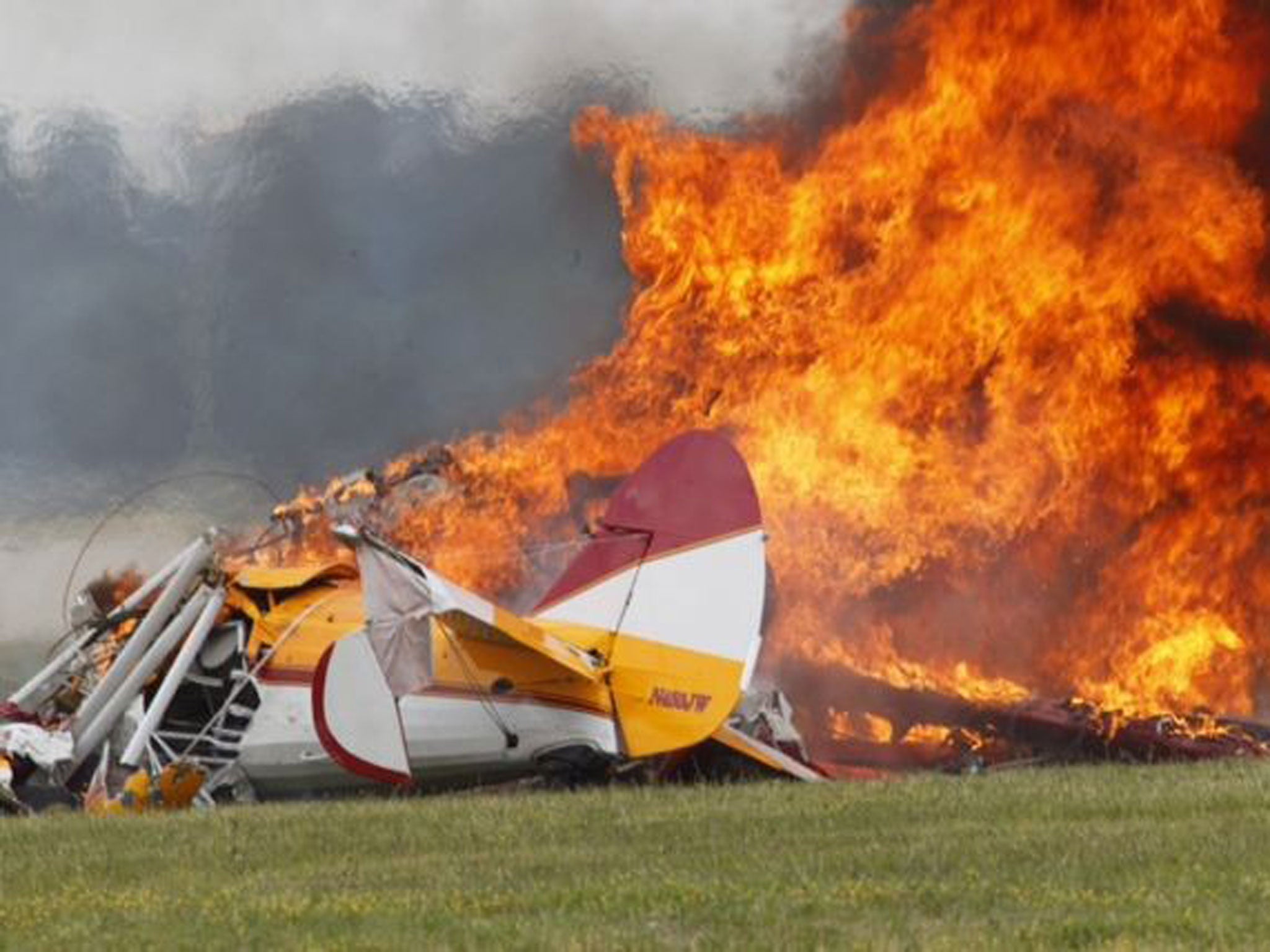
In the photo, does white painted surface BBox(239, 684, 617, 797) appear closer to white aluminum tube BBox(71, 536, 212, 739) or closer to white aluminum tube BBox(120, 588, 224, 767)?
white aluminum tube BBox(120, 588, 224, 767)

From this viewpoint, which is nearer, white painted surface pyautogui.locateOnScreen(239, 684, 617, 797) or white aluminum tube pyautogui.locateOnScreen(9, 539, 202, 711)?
white painted surface pyautogui.locateOnScreen(239, 684, 617, 797)

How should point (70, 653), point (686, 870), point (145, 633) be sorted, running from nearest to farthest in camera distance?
point (686, 870) < point (145, 633) < point (70, 653)

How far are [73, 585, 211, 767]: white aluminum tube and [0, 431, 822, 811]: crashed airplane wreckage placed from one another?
2 cm

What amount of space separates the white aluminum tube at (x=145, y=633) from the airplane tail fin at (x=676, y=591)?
3853 millimetres

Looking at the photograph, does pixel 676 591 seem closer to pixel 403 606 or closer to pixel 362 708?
pixel 403 606

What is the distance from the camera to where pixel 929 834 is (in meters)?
19.0

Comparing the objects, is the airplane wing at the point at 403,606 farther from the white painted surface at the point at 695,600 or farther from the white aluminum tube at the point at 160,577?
the white aluminum tube at the point at 160,577

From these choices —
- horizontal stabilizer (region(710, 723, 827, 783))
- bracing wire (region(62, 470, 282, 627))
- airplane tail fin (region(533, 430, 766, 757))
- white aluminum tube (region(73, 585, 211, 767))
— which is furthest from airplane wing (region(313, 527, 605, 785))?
bracing wire (region(62, 470, 282, 627))

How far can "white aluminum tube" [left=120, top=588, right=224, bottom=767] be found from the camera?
84.0 feet

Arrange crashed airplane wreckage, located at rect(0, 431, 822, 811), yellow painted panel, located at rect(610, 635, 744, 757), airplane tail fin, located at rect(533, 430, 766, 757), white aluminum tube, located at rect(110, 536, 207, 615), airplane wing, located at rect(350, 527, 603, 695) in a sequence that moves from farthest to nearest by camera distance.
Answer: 1. white aluminum tube, located at rect(110, 536, 207, 615)
2. airplane tail fin, located at rect(533, 430, 766, 757)
3. yellow painted panel, located at rect(610, 635, 744, 757)
4. crashed airplane wreckage, located at rect(0, 431, 822, 811)
5. airplane wing, located at rect(350, 527, 603, 695)

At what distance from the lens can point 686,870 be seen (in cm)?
1756

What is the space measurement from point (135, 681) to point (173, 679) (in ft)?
1.39

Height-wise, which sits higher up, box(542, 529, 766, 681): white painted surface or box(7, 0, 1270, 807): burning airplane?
box(7, 0, 1270, 807): burning airplane

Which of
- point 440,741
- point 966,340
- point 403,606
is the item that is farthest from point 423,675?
point 966,340
